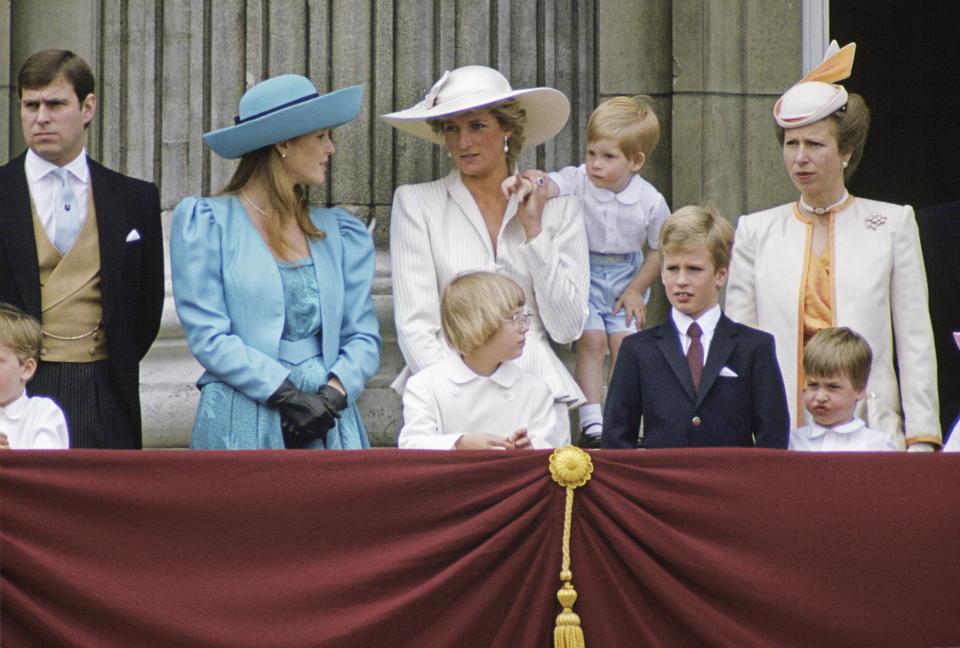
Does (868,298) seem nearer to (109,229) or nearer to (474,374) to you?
(474,374)

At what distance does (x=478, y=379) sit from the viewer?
4.88 meters

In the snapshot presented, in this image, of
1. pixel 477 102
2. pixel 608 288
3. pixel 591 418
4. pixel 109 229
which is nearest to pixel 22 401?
pixel 109 229

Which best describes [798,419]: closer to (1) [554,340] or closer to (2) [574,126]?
(1) [554,340]

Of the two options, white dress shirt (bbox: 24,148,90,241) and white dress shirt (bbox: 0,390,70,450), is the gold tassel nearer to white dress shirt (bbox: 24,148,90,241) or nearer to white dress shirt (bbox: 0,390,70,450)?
white dress shirt (bbox: 0,390,70,450)

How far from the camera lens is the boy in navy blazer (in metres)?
4.78

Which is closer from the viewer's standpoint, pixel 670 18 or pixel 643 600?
pixel 643 600

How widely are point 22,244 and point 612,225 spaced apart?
203 cm

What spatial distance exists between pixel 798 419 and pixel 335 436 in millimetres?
1448

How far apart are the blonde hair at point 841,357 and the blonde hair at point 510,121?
129 cm

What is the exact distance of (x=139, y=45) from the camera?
21.7 ft

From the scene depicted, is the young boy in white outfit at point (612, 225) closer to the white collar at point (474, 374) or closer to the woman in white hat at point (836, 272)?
the woman in white hat at point (836, 272)

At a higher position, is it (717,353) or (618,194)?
A: (618,194)

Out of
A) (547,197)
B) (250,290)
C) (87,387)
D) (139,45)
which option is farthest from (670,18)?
(87,387)

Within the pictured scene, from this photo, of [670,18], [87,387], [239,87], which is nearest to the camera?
[87,387]
